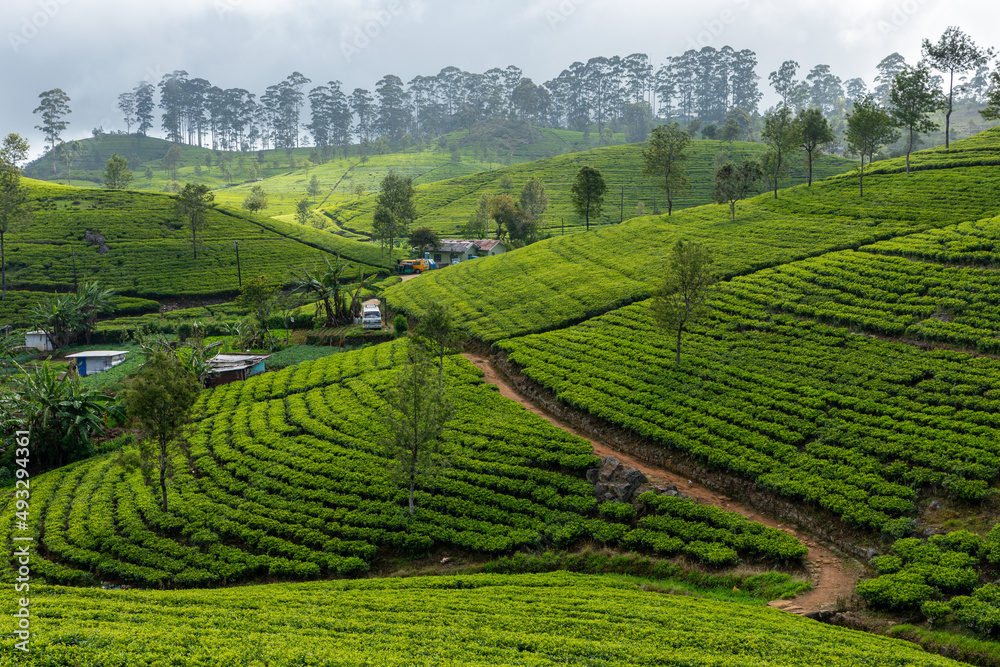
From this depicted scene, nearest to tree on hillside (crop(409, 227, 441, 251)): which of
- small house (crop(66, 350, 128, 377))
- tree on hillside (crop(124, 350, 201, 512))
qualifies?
small house (crop(66, 350, 128, 377))

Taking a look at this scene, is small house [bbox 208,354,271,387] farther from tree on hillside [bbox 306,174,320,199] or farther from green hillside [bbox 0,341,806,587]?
tree on hillside [bbox 306,174,320,199]

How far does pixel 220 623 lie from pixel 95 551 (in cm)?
1351

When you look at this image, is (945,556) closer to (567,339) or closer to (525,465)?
(525,465)

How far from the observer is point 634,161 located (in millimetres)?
156625

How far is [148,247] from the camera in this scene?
97.2 m

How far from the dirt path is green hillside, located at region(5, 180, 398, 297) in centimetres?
6916

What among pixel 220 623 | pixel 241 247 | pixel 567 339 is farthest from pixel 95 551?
pixel 241 247

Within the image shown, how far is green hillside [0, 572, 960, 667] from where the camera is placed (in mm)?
15070

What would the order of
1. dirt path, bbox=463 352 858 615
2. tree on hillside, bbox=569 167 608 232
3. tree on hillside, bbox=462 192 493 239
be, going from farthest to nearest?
tree on hillside, bbox=462 192 493 239 < tree on hillside, bbox=569 167 608 232 < dirt path, bbox=463 352 858 615

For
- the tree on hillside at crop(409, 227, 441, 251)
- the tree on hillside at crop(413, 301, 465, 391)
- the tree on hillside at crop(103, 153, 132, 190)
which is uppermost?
the tree on hillside at crop(103, 153, 132, 190)

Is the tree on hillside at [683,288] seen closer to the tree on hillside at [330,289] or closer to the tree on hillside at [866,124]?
the tree on hillside at [330,289]

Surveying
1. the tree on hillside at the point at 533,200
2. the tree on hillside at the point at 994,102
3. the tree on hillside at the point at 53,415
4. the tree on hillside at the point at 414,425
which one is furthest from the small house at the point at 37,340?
the tree on hillside at the point at 994,102

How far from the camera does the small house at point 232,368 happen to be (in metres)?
54.0

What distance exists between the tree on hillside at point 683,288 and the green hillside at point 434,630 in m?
21.9
